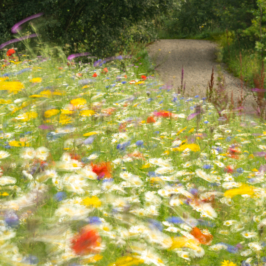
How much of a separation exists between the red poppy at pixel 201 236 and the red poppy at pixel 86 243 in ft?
1.57

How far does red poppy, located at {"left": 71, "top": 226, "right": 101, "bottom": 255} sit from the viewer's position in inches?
40.2

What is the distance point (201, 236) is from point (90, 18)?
870 centimetres

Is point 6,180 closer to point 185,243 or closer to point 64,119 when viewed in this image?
Answer: point 64,119

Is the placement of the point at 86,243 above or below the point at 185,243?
above

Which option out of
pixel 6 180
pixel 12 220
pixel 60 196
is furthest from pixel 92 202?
pixel 6 180

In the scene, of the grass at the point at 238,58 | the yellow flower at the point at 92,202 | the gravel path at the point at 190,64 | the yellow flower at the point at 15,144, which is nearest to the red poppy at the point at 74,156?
the yellow flower at the point at 15,144

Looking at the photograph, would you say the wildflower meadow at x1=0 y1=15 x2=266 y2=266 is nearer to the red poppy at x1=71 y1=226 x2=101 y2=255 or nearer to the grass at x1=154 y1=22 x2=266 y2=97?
the red poppy at x1=71 y1=226 x2=101 y2=255

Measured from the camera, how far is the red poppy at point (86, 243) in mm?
1021

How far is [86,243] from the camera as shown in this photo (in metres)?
1.02

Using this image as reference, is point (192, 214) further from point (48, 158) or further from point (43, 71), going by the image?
point (43, 71)

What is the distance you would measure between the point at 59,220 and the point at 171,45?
15.2m

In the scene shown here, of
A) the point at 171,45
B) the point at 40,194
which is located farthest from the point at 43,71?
the point at 171,45

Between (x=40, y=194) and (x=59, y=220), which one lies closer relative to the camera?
(x=59, y=220)

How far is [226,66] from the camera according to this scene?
10.8 meters
